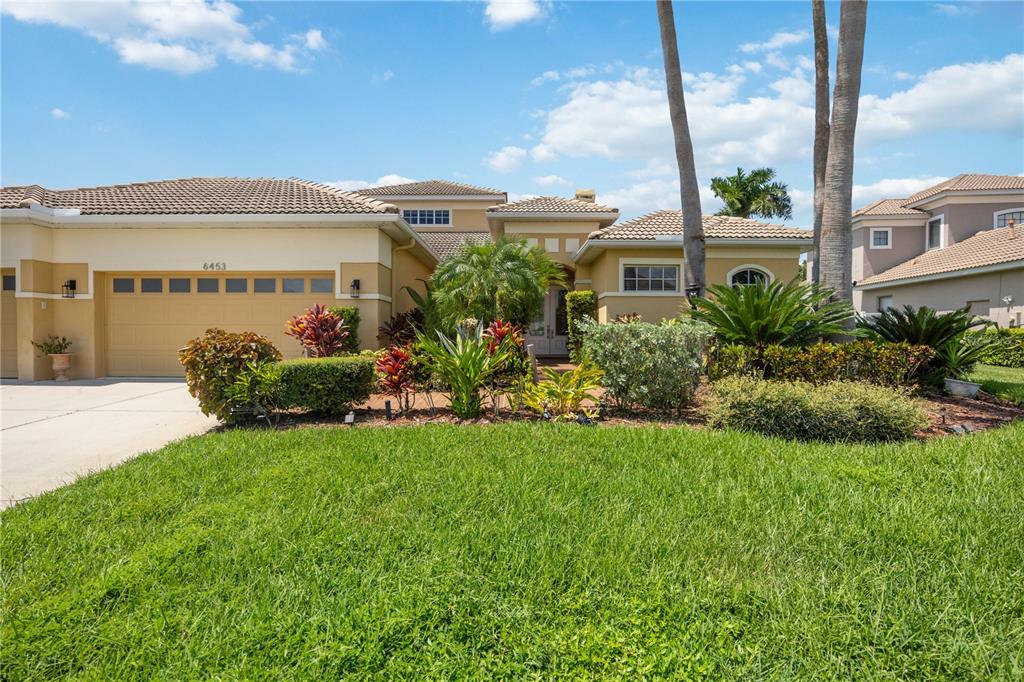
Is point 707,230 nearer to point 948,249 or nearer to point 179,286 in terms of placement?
point 179,286

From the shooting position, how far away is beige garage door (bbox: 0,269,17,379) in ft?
43.9

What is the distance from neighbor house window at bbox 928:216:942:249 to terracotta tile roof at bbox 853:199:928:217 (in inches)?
26.9

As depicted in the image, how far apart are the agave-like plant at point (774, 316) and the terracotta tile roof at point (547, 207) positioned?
1164cm

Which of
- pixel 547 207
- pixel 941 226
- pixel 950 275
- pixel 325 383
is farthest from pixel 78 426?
pixel 941 226

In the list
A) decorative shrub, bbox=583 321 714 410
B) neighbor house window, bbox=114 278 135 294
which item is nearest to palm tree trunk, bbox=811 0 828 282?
decorative shrub, bbox=583 321 714 410

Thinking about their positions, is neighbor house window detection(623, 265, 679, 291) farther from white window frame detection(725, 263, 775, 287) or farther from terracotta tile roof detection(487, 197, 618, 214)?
terracotta tile roof detection(487, 197, 618, 214)

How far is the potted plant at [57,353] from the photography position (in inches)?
515

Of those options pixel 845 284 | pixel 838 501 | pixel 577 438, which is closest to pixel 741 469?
pixel 838 501

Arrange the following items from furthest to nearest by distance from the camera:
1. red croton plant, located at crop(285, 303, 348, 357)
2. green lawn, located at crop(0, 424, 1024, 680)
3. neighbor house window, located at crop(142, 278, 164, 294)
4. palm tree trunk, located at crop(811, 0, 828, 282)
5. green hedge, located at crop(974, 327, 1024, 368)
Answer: green hedge, located at crop(974, 327, 1024, 368) < neighbor house window, located at crop(142, 278, 164, 294) < palm tree trunk, located at crop(811, 0, 828, 282) < red croton plant, located at crop(285, 303, 348, 357) < green lawn, located at crop(0, 424, 1024, 680)

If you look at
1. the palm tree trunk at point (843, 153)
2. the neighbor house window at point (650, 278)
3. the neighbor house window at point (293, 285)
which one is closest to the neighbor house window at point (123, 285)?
the neighbor house window at point (293, 285)

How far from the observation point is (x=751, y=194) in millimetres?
39062

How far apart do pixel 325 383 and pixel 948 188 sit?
3208 centimetres

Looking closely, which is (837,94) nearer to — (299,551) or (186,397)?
(299,551)

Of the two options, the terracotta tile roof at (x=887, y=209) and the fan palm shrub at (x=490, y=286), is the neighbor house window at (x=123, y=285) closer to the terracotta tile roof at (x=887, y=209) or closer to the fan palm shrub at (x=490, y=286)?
the fan palm shrub at (x=490, y=286)
